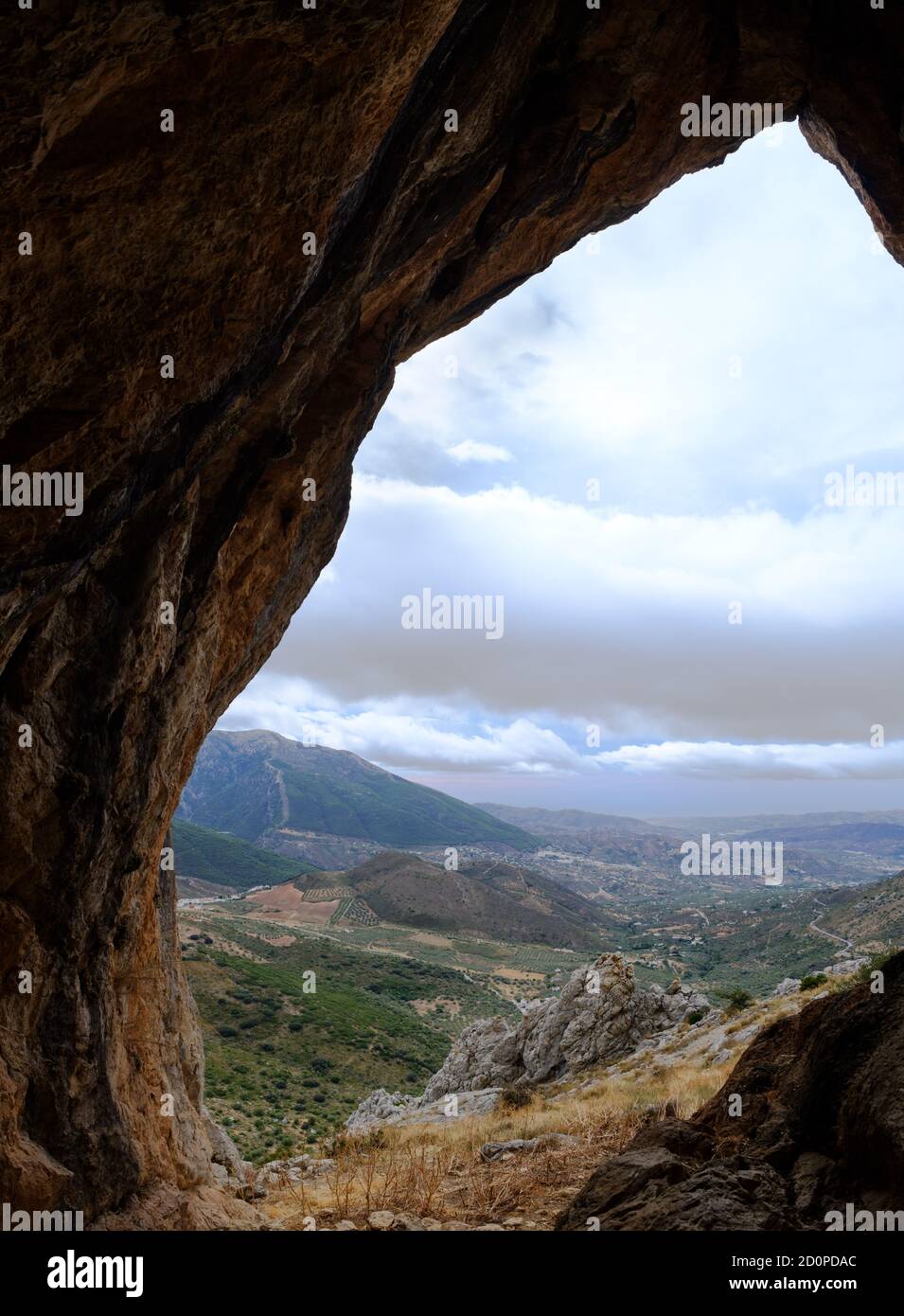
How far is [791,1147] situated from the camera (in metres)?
6.71

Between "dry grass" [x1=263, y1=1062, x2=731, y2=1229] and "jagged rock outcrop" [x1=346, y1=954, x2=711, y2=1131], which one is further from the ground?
"dry grass" [x1=263, y1=1062, x2=731, y2=1229]

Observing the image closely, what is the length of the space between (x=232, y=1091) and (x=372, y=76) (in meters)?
39.8

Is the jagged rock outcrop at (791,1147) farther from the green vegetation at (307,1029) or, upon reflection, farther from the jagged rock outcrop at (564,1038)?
the jagged rock outcrop at (564,1038)

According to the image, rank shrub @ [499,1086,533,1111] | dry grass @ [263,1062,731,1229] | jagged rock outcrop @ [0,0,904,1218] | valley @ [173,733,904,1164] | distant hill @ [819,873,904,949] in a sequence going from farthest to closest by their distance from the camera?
distant hill @ [819,873,904,949]
valley @ [173,733,904,1164]
shrub @ [499,1086,533,1111]
dry grass @ [263,1062,731,1229]
jagged rock outcrop @ [0,0,904,1218]

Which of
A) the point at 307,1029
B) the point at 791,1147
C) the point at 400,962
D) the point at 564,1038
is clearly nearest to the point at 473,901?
the point at 400,962

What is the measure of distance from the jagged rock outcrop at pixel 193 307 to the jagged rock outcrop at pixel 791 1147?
217 inches

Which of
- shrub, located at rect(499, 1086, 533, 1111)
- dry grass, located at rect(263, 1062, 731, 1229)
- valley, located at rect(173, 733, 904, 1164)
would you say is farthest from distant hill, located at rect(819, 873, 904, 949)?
dry grass, located at rect(263, 1062, 731, 1229)

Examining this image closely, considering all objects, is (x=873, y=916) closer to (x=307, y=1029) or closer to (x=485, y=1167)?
(x=307, y=1029)

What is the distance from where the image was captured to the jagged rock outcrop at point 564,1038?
25.2 m

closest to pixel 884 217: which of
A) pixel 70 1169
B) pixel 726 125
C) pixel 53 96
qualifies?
pixel 726 125

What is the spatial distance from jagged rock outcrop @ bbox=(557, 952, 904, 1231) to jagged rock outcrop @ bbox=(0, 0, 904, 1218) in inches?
217

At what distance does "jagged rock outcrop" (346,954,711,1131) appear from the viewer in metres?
25.2

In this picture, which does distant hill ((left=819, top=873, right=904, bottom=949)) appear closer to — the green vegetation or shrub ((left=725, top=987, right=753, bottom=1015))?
shrub ((left=725, top=987, right=753, bottom=1015))
